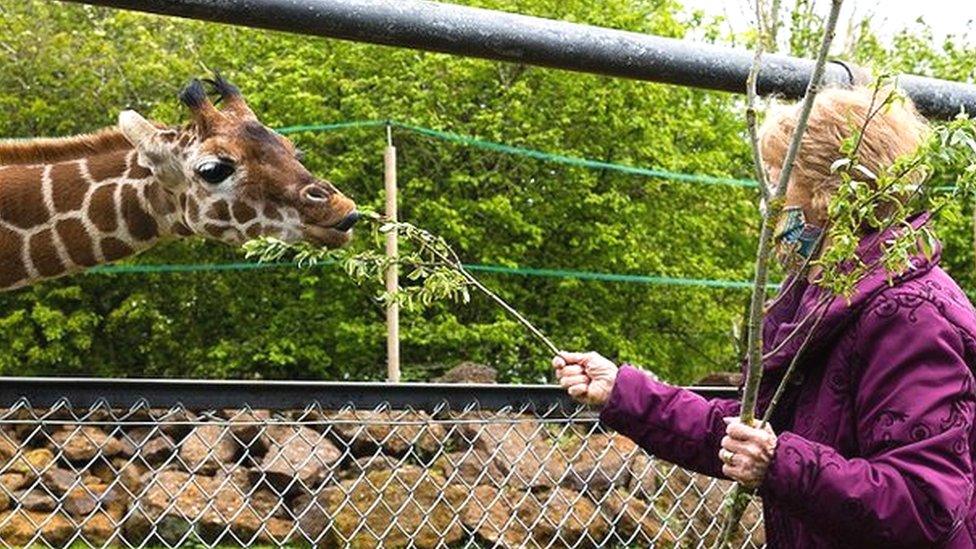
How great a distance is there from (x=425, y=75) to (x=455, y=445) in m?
6.97

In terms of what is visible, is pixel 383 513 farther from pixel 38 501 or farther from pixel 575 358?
pixel 575 358

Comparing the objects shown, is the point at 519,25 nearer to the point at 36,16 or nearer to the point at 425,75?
the point at 425,75

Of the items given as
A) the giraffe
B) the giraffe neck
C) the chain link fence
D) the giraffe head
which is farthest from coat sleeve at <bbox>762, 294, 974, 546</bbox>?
the chain link fence

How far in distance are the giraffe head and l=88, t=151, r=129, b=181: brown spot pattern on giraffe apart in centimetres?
19

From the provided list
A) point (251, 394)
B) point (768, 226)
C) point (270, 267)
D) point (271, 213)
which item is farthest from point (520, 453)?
point (270, 267)

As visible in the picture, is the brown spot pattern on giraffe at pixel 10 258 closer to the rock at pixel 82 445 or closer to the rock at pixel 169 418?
the rock at pixel 169 418

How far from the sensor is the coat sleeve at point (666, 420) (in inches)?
73.0

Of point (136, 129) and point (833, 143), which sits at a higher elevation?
point (833, 143)

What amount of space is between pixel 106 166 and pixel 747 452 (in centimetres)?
201

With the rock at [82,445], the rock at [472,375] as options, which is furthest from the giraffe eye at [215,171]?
the rock at [472,375]

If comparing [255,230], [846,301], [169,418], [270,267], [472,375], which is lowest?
[270,267]

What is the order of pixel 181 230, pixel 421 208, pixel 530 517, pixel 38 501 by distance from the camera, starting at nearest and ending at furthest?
1. pixel 181 230
2. pixel 38 501
3. pixel 530 517
4. pixel 421 208

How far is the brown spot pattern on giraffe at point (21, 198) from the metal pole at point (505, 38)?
4.46 ft

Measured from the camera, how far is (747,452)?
1629 millimetres
